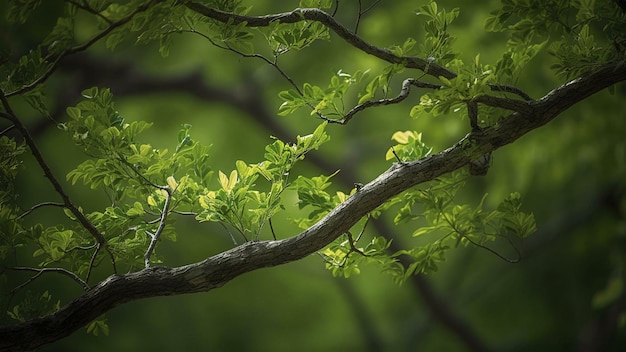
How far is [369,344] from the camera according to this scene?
11.4 feet

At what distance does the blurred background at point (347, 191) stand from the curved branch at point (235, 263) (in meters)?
1.60

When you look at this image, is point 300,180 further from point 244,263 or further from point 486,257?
point 486,257

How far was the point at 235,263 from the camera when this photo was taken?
1.02m

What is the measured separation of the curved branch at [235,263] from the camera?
3.33 feet

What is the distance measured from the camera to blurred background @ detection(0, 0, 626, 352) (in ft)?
9.06

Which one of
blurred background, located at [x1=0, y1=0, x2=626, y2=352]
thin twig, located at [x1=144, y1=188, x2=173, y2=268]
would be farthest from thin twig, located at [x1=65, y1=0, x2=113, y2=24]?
blurred background, located at [x1=0, y1=0, x2=626, y2=352]

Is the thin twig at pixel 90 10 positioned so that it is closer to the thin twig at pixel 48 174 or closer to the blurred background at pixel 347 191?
the thin twig at pixel 48 174

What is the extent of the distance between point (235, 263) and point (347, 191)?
2107 mm

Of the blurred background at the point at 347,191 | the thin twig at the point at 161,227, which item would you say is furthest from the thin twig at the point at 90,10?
the blurred background at the point at 347,191

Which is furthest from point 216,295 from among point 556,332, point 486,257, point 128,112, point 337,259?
point 337,259

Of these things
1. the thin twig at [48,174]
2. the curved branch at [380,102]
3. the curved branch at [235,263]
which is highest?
the thin twig at [48,174]

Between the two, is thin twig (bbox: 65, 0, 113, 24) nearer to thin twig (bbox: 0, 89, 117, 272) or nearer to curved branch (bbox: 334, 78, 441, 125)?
thin twig (bbox: 0, 89, 117, 272)

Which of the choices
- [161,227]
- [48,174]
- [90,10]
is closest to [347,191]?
[161,227]

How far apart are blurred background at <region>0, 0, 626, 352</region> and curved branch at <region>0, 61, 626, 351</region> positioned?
1596 mm
